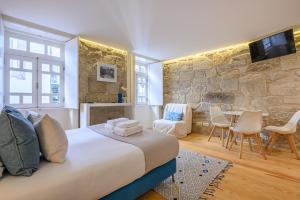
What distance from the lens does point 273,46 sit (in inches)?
128

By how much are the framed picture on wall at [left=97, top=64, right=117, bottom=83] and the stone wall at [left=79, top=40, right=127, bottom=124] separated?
9cm

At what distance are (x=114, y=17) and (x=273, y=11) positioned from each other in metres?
2.53

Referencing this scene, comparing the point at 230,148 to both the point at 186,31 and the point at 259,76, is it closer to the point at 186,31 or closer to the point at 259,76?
the point at 259,76

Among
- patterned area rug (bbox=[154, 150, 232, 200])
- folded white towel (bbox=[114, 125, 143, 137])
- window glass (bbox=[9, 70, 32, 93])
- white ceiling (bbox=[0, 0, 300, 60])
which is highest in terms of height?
white ceiling (bbox=[0, 0, 300, 60])

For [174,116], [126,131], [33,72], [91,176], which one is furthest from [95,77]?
[91,176]

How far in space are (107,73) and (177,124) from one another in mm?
2242

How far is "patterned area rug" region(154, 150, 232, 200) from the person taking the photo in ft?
5.85

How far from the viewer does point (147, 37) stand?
355cm

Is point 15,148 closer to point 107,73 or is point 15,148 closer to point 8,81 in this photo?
point 8,81

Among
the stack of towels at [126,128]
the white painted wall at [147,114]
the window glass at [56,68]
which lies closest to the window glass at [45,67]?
the window glass at [56,68]

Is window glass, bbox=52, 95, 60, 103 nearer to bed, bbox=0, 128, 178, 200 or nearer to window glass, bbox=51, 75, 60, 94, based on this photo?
window glass, bbox=51, 75, 60, 94

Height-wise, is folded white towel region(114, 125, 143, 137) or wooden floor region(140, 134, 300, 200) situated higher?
folded white towel region(114, 125, 143, 137)

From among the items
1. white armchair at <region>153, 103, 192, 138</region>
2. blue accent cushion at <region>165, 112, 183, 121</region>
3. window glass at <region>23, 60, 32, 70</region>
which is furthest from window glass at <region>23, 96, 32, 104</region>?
→ blue accent cushion at <region>165, 112, 183, 121</region>

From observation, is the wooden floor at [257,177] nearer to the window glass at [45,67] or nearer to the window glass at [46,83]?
Answer: the window glass at [46,83]
